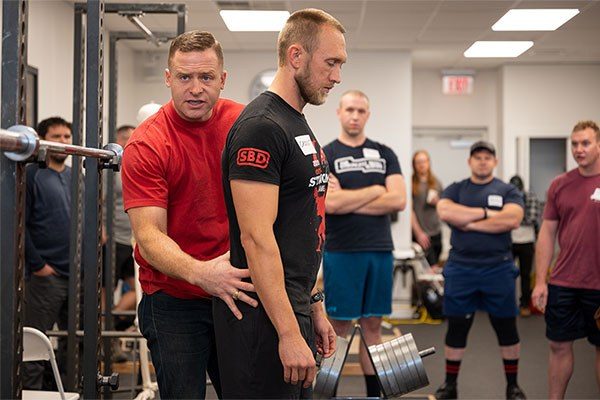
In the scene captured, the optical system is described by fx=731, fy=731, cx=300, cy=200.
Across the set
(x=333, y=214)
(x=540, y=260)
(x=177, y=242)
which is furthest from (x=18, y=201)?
(x=540, y=260)

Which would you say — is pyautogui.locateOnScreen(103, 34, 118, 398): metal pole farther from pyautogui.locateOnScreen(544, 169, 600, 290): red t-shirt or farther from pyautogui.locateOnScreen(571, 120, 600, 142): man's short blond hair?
pyautogui.locateOnScreen(571, 120, 600, 142): man's short blond hair

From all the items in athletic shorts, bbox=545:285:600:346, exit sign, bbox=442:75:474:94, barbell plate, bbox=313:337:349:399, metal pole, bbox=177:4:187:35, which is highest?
exit sign, bbox=442:75:474:94

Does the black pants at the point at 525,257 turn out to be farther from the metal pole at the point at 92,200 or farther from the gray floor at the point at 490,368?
the metal pole at the point at 92,200

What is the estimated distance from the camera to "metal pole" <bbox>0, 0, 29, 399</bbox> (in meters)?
1.29

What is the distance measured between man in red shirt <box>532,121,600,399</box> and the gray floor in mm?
791

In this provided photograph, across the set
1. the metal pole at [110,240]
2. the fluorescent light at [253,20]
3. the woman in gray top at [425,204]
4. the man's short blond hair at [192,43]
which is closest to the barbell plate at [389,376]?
the man's short blond hair at [192,43]

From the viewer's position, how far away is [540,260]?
3.69 m

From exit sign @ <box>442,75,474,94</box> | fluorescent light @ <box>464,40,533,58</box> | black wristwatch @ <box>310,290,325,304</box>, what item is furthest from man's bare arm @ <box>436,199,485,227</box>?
exit sign @ <box>442,75,474,94</box>

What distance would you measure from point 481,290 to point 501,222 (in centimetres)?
39

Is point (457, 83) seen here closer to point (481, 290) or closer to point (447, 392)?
point (481, 290)

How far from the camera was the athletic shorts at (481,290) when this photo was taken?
12.8 feet

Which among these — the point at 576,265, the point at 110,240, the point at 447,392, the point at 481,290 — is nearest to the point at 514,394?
the point at 447,392

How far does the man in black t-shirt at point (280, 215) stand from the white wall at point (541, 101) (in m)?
6.91

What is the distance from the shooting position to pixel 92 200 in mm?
1880
